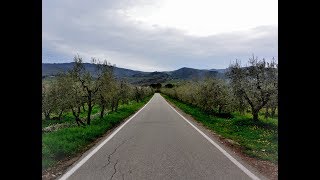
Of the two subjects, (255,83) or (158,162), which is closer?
(158,162)

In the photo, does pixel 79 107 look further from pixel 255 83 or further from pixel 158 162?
pixel 158 162

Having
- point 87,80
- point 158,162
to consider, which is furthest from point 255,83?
point 158,162

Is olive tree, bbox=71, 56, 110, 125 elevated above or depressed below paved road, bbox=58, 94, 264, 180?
above

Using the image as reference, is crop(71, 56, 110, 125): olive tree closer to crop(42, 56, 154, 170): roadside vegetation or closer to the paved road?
crop(42, 56, 154, 170): roadside vegetation

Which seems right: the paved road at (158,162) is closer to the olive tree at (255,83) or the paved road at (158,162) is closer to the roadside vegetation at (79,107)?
the roadside vegetation at (79,107)

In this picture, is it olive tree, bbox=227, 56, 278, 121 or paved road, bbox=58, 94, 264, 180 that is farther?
olive tree, bbox=227, 56, 278, 121

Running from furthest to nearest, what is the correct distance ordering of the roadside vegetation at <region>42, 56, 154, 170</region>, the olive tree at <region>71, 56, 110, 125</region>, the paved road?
1. the olive tree at <region>71, 56, 110, 125</region>
2. the roadside vegetation at <region>42, 56, 154, 170</region>
3. the paved road

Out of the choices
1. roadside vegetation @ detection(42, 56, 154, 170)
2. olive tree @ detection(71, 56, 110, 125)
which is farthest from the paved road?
olive tree @ detection(71, 56, 110, 125)

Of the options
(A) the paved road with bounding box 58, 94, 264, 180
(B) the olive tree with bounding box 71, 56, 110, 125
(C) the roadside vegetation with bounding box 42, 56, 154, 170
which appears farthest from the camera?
(B) the olive tree with bounding box 71, 56, 110, 125
